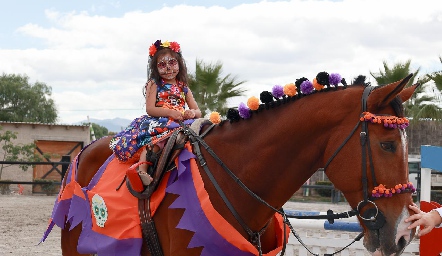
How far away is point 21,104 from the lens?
3941 centimetres

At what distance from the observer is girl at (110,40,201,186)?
340 cm

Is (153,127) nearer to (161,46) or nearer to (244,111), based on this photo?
(161,46)

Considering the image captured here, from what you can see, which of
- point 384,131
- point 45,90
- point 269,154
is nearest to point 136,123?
point 269,154

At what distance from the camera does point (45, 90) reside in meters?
42.2

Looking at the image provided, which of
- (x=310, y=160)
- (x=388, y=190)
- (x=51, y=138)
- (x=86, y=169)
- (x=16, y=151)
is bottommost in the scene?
(x=16, y=151)

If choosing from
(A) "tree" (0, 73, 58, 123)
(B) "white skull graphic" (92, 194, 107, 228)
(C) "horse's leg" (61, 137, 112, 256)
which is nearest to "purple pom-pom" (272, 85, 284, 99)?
(B) "white skull graphic" (92, 194, 107, 228)

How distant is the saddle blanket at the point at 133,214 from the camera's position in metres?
2.78

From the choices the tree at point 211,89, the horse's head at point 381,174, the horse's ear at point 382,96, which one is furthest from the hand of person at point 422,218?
the tree at point 211,89

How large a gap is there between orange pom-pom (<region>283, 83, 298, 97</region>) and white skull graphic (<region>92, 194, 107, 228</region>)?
1461 millimetres

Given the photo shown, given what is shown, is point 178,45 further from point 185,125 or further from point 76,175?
point 76,175

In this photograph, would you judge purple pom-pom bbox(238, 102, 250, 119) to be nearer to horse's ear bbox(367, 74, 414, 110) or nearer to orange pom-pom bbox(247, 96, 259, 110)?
orange pom-pom bbox(247, 96, 259, 110)

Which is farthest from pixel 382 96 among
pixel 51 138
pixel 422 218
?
pixel 51 138

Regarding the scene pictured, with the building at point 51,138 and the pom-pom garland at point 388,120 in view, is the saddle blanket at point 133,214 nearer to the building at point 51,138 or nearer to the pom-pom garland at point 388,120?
the pom-pom garland at point 388,120

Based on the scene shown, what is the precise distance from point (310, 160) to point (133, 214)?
1.20 metres
